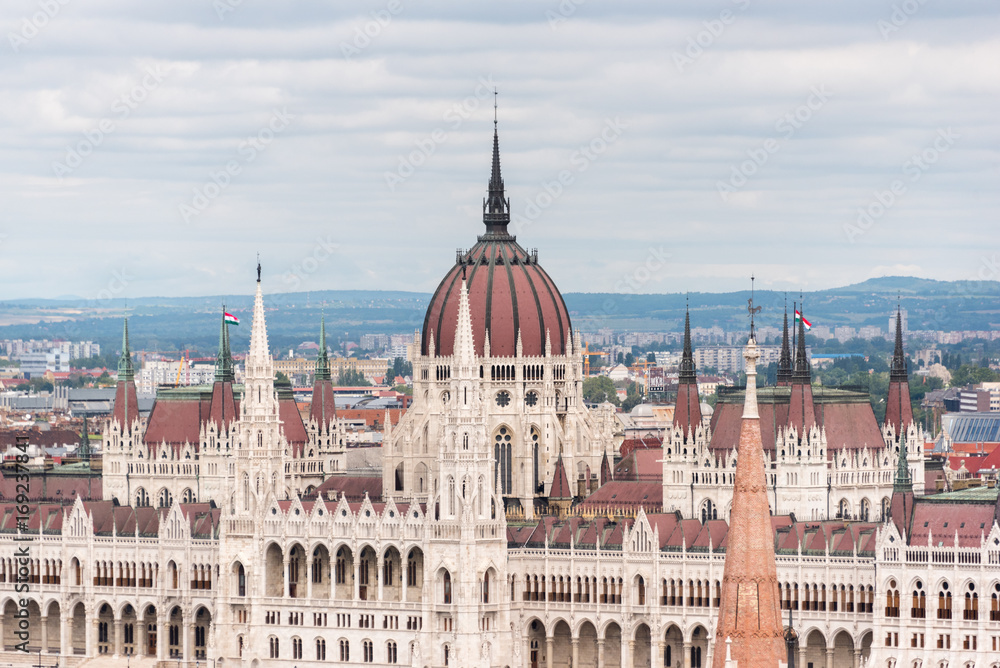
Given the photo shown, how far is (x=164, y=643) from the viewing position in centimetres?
19362

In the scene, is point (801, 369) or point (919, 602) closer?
point (919, 602)

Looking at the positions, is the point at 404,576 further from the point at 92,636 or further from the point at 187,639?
the point at 92,636

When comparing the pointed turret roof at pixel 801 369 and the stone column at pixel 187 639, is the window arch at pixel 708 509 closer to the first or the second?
the pointed turret roof at pixel 801 369

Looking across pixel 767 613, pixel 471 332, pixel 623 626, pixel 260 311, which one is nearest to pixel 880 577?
pixel 623 626

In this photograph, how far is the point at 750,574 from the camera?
3735 inches

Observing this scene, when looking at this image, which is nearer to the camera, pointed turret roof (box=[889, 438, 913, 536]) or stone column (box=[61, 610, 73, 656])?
pointed turret roof (box=[889, 438, 913, 536])

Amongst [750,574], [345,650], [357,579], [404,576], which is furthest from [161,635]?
[750,574]

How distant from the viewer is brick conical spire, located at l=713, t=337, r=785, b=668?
94.1 meters

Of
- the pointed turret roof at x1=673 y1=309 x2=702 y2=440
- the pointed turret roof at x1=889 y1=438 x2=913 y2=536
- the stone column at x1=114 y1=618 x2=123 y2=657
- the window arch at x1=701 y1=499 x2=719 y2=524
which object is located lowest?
the stone column at x1=114 y1=618 x2=123 y2=657

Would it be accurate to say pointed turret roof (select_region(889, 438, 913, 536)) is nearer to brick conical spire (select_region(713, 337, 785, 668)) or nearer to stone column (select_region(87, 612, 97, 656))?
stone column (select_region(87, 612, 97, 656))

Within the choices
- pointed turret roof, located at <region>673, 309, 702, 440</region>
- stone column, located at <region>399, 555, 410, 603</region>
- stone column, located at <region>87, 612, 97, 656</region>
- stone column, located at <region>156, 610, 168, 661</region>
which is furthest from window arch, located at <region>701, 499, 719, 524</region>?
stone column, located at <region>87, 612, 97, 656</region>

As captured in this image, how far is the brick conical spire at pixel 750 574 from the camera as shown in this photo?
94062mm

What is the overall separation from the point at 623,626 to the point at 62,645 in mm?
41962

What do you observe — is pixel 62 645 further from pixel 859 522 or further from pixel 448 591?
pixel 859 522
